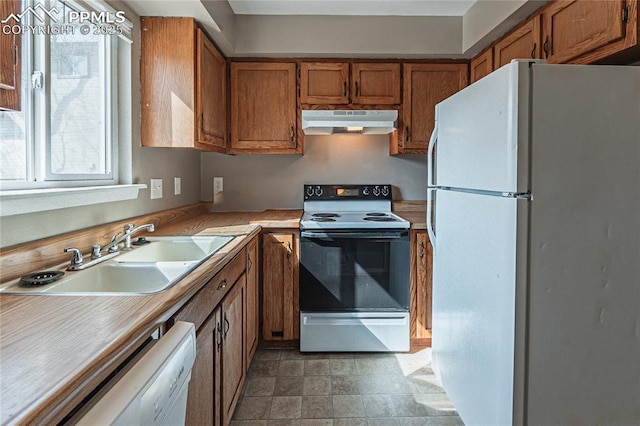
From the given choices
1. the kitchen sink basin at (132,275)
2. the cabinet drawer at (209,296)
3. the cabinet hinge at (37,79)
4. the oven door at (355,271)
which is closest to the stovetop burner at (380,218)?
the oven door at (355,271)

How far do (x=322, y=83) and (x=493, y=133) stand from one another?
1.77 meters

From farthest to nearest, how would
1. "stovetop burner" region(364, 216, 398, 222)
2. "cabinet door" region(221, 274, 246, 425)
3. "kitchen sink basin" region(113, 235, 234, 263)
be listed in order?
"stovetop burner" region(364, 216, 398, 222), "kitchen sink basin" region(113, 235, 234, 263), "cabinet door" region(221, 274, 246, 425)

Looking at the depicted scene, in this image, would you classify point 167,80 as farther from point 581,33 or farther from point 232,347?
point 581,33

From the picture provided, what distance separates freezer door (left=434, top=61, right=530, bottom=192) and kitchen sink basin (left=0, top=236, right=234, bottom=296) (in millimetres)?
1048

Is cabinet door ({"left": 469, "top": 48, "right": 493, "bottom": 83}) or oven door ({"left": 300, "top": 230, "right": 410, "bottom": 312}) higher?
cabinet door ({"left": 469, "top": 48, "right": 493, "bottom": 83})

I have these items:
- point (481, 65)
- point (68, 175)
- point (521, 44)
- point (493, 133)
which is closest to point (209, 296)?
point (68, 175)

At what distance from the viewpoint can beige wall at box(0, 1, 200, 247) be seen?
1.34 m

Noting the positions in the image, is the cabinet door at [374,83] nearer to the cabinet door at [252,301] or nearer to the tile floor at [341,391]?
the cabinet door at [252,301]

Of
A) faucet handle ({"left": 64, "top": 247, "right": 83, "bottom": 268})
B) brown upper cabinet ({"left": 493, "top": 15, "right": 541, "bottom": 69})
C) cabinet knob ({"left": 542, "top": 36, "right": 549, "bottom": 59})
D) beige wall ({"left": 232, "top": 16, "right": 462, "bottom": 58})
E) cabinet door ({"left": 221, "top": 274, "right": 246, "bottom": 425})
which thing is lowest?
cabinet door ({"left": 221, "top": 274, "right": 246, "bottom": 425})

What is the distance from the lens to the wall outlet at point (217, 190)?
326 cm

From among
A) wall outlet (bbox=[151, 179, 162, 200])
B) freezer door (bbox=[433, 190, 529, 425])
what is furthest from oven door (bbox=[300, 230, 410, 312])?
wall outlet (bbox=[151, 179, 162, 200])

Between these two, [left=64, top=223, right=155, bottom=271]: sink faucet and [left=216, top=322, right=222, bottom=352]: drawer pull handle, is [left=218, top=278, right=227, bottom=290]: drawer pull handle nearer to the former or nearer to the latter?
[left=216, top=322, right=222, bottom=352]: drawer pull handle

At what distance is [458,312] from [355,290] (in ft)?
3.28

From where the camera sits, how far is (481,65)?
2760mm
